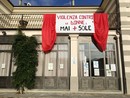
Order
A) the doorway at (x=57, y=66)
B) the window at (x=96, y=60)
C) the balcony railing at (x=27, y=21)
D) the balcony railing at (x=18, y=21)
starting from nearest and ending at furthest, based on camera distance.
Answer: the doorway at (x=57, y=66), the window at (x=96, y=60), the balcony railing at (x=27, y=21), the balcony railing at (x=18, y=21)

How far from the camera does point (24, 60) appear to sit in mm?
12648

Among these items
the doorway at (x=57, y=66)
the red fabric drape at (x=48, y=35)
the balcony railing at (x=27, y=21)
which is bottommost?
the doorway at (x=57, y=66)

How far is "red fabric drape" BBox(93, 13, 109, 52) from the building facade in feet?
1.28

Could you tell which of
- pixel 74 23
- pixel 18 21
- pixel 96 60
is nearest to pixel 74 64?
pixel 96 60

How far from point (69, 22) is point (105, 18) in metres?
2.52

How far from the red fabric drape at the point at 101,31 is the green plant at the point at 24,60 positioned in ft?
13.8

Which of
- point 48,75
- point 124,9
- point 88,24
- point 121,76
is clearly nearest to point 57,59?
point 48,75

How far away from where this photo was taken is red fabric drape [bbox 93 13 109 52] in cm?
1321

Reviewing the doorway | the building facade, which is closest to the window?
the building facade

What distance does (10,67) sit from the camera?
13391mm

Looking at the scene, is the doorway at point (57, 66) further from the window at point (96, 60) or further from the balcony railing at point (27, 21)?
the balcony railing at point (27, 21)

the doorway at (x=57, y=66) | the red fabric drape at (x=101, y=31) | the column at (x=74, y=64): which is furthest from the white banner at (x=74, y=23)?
the doorway at (x=57, y=66)

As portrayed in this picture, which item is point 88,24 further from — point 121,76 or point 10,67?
point 10,67

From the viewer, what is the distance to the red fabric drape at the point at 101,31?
13211mm
